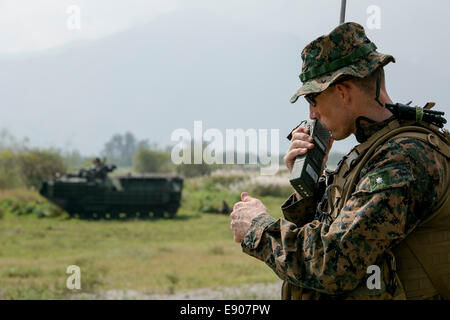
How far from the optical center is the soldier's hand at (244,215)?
217 centimetres

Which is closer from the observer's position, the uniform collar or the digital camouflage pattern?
the digital camouflage pattern

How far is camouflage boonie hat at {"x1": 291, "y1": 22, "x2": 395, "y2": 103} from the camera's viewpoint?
6.89 feet

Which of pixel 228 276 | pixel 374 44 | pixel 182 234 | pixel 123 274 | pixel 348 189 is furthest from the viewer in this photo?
pixel 182 234

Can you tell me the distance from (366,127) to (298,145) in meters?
0.31

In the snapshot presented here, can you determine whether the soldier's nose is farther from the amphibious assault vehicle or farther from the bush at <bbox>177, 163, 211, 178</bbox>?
the bush at <bbox>177, 163, 211, 178</bbox>

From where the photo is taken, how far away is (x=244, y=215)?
2207mm

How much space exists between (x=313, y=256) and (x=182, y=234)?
18436mm

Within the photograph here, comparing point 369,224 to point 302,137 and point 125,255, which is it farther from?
point 125,255

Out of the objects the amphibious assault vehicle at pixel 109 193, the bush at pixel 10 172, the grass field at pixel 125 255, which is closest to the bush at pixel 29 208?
the grass field at pixel 125 255

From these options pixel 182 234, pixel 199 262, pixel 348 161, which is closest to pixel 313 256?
pixel 348 161

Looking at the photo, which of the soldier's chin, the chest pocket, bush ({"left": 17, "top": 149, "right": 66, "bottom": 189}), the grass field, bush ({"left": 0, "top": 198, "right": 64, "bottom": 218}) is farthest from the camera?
bush ({"left": 17, "top": 149, "right": 66, "bottom": 189})

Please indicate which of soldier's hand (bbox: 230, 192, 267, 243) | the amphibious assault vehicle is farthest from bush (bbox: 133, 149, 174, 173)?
soldier's hand (bbox: 230, 192, 267, 243)
